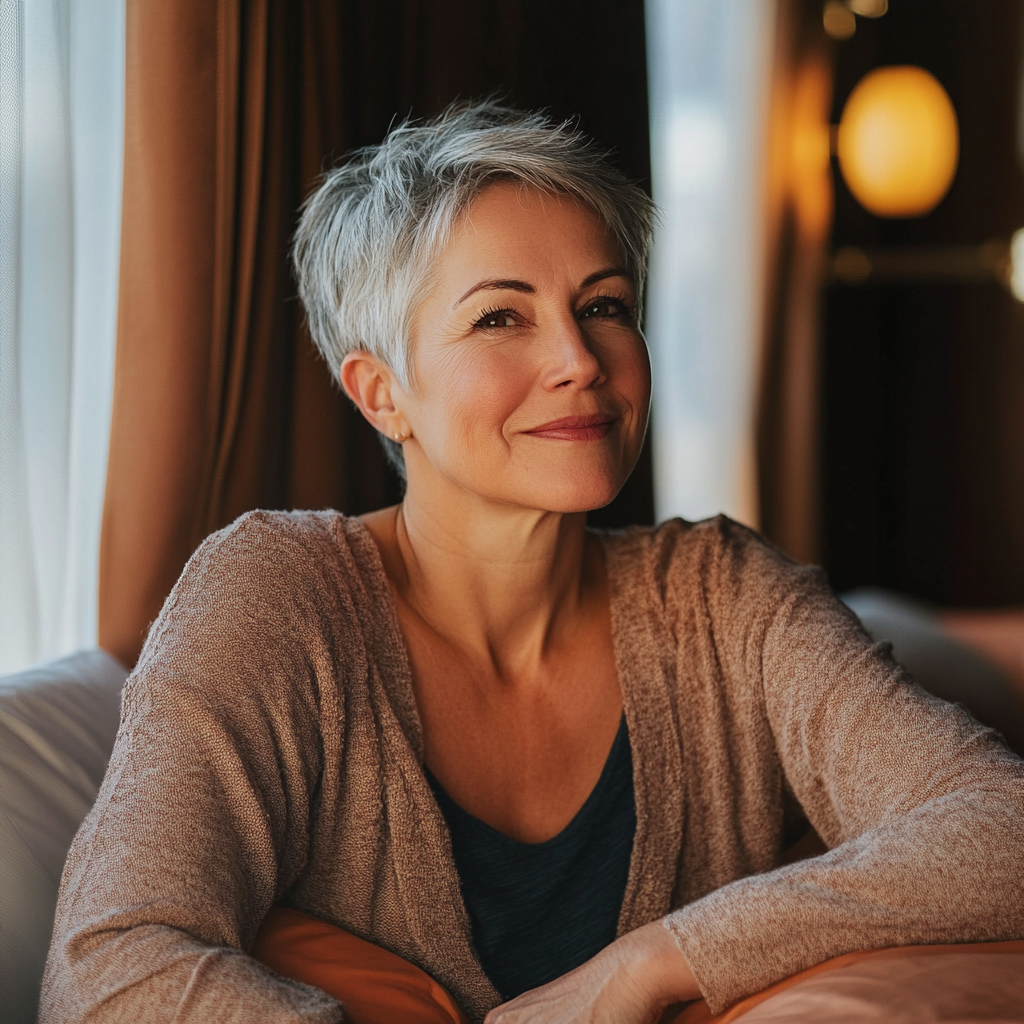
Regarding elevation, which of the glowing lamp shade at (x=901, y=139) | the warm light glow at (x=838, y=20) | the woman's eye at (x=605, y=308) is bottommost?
the woman's eye at (x=605, y=308)

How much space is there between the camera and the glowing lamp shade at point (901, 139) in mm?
3020

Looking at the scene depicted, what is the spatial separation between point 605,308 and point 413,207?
273 mm

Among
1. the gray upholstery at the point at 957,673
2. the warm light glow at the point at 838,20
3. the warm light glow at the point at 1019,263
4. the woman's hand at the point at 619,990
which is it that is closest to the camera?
the woman's hand at the point at 619,990

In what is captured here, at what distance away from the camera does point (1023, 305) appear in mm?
3812

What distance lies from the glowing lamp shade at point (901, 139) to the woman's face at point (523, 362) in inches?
79.8

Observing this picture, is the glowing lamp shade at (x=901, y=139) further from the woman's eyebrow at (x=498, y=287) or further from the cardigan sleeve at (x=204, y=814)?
the cardigan sleeve at (x=204, y=814)

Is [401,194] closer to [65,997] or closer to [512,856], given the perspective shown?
[512,856]

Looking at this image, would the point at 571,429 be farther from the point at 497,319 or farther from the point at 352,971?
the point at 352,971

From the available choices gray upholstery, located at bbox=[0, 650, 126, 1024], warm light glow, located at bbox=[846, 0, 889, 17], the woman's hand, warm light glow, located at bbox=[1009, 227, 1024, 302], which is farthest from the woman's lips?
warm light glow, located at bbox=[846, 0, 889, 17]

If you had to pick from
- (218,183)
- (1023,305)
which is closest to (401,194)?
(218,183)

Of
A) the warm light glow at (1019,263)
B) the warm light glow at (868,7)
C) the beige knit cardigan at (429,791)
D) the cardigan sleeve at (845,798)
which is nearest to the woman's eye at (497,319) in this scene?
the beige knit cardigan at (429,791)

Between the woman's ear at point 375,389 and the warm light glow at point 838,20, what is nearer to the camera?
the woman's ear at point 375,389

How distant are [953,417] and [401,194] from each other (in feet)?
10.4

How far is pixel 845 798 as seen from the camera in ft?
4.30
